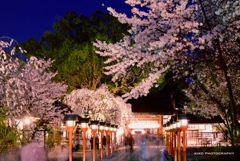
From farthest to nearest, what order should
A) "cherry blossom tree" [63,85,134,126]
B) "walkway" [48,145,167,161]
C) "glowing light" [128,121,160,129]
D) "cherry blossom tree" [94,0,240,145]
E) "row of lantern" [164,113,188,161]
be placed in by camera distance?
1. "glowing light" [128,121,160,129]
2. "cherry blossom tree" [63,85,134,126]
3. "walkway" [48,145,167,161]
4. "row of lantern" [164,113,188,161]
5. "cherry blossom tree" [94,0,240,145]

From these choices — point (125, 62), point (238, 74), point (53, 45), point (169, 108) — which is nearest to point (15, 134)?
point (125, 62)

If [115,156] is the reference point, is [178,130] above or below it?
above

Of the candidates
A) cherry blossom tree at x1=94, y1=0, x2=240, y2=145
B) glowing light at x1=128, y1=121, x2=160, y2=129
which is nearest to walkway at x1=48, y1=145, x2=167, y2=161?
cherry blossom tree at x1=94, y1=0, x2=240, y2=145

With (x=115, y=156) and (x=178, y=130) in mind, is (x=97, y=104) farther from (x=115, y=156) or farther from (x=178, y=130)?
(x=178, y=130)

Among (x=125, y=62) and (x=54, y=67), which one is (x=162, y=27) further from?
(x=54, y=67)

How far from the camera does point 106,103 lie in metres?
31.9

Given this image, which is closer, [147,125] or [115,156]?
[115,156]

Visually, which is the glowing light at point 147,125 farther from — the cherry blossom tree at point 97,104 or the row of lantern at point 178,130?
the row of lantern at point 178,130

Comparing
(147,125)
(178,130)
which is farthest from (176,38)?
(147,125)

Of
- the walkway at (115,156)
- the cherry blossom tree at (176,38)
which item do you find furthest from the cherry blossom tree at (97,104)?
the cherry blossom tree at (176,38)

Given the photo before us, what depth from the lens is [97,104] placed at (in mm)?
31719

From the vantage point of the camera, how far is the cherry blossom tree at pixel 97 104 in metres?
31.1

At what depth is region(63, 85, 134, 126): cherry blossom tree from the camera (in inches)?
1224

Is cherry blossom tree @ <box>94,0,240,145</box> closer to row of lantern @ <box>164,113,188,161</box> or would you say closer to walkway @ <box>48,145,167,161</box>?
row of lantern @ <box>164,113,188,161</box>
